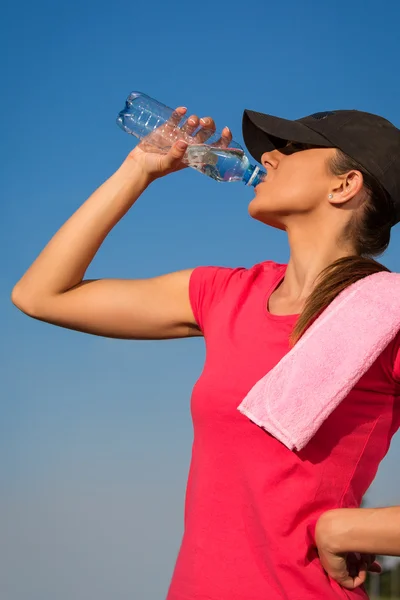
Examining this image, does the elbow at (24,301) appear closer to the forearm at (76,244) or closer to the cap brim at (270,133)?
the forearm at (76,244)

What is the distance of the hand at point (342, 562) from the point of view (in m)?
2.51

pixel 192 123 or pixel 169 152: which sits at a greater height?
pixel 192 123

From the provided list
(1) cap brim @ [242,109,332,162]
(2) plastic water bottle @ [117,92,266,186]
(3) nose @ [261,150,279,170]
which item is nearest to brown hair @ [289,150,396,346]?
(1) cap brim @ [242,109,332,162]

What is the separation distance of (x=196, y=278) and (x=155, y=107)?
1908 mm

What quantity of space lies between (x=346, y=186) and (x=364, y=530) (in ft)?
4.20

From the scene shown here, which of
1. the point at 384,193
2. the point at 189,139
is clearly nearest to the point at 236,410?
the point at 384,193

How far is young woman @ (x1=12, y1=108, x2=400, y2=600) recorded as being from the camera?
2.56 meters

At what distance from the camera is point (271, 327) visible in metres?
2.89

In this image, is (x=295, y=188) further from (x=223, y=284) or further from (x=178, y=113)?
(x=178, y=113)

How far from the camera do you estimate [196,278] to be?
10.7ft

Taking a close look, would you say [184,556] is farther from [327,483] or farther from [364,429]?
[364,429]

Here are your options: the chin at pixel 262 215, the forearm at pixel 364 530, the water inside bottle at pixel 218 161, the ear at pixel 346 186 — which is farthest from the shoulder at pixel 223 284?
the water inside bottle at pixel 218 161

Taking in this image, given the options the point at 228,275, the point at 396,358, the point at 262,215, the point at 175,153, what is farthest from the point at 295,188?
the point at 396,358

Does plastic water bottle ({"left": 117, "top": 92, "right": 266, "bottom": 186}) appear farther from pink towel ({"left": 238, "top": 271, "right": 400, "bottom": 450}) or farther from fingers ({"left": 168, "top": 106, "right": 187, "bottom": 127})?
pink towel ({"left": 238, "top": 271, "right": 400, "bottom": 450})
